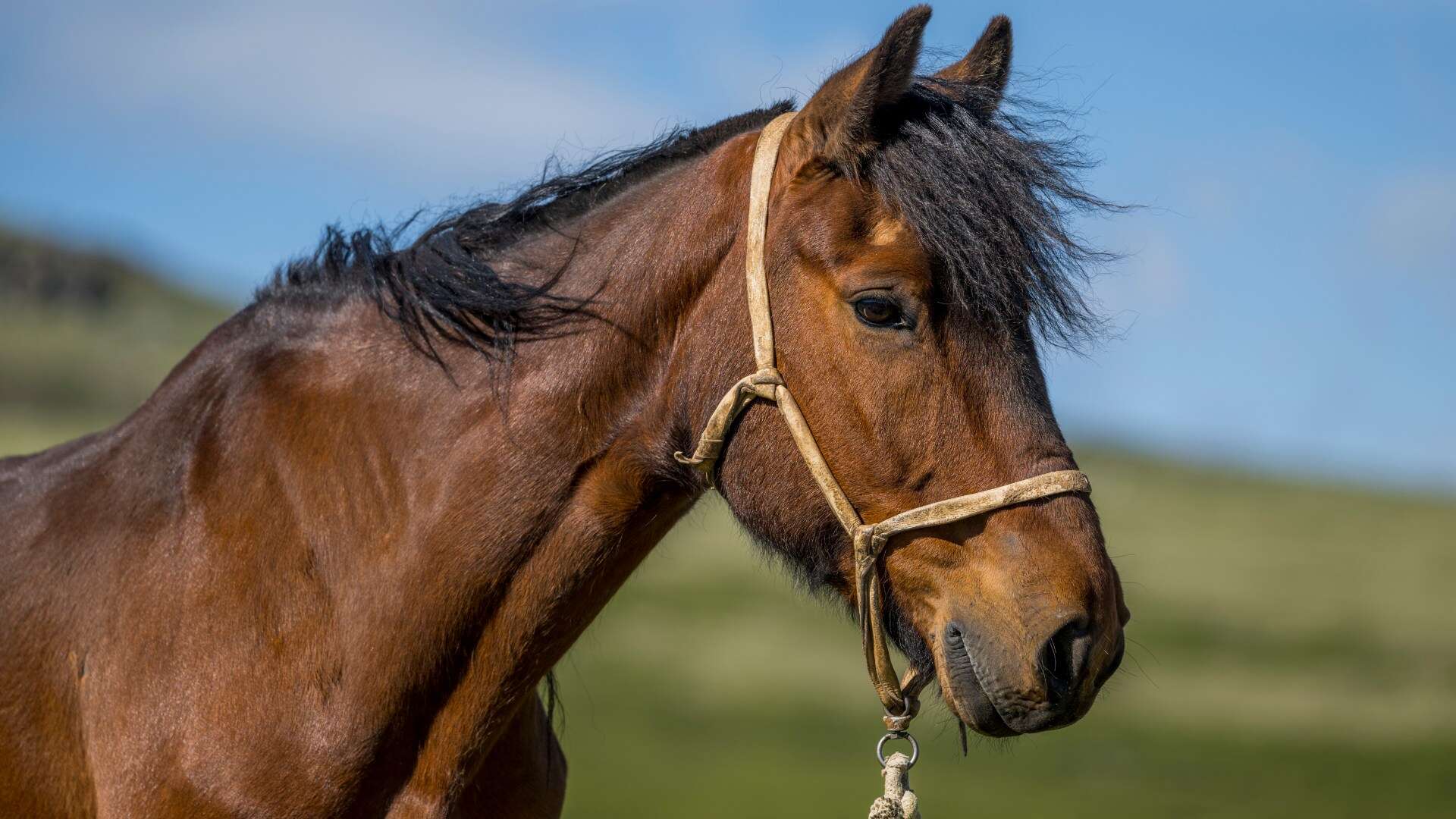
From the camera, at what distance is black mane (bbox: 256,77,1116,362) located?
2912 mm

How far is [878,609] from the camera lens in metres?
3.00

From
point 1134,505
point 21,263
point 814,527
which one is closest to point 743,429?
point 814,527

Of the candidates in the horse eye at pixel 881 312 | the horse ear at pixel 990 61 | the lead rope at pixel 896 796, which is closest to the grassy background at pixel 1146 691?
the lead rope at pixel 896 796

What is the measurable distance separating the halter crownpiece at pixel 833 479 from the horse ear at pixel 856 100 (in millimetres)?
86

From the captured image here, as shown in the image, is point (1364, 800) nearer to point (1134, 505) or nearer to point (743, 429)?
point (743, 429)

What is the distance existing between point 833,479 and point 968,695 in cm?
60

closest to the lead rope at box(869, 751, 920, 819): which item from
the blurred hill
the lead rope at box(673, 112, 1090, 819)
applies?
the lead rope at box(673, 112, 1090, 819)

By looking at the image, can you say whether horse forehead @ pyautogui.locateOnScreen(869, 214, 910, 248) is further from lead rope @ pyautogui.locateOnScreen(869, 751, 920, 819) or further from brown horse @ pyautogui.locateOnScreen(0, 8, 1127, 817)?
lead rope @ pyautogui.locateOnScreen(869, 751, 920, 819)

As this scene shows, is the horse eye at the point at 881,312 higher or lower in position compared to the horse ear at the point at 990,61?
lower

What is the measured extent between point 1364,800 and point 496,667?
950 inches

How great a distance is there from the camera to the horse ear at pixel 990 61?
11.4 feet

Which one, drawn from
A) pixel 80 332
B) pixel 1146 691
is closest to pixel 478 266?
pixel 1146 691

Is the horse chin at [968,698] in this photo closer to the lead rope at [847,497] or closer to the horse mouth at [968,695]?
the horse mouth at [968,695]

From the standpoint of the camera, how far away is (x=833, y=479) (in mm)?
2924
